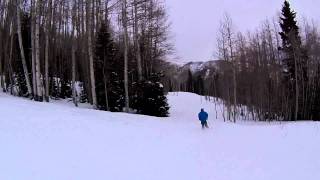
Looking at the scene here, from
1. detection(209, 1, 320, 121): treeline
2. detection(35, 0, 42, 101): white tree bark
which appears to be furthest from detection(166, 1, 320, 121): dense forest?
detection(35, 0, 42, 101): white tree bark

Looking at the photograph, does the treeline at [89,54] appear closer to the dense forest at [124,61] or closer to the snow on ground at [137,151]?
the dense forest at [124,61]

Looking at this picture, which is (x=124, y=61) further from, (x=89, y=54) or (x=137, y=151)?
(x=137, y=151)

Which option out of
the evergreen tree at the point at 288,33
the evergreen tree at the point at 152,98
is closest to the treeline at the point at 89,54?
the evergreen tree at the point at 152,98

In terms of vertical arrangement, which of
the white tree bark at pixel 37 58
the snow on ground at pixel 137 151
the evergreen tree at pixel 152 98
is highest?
the white tree bark at pixel 37 58

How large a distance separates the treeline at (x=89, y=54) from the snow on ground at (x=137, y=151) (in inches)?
383

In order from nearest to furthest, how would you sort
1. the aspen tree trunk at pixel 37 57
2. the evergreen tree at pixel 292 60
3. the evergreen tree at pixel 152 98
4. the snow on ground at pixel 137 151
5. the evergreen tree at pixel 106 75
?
the snow on ground at pixel 137 151
the aspen tree trunk at pixel 37 57
the evergreen tree at pixel 152 98
the evergreen tree at pixel 106 75
the evergreen tree at pixel 292 60

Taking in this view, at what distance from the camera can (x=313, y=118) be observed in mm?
42719

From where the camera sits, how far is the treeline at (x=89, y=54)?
94.3ft

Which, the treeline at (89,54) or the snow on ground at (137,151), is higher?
the treeline at (89,54)

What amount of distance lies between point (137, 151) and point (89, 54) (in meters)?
15.0

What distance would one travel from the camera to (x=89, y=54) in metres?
27.5

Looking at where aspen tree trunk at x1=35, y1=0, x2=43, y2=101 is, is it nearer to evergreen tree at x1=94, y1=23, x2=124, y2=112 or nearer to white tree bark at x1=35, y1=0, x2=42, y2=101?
white tree bark at x1=35, y1=0, x2=42, y2=101

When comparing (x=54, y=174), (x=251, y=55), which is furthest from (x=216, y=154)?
(x=251, y=55)

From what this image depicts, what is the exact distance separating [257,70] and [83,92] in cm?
2336
